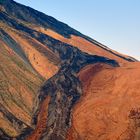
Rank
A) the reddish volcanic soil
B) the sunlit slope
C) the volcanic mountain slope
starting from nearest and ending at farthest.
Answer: the reddish volcanic soil < the volcanic mountain slope < the sunlit slope

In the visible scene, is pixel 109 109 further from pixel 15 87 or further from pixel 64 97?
pixel 15 87

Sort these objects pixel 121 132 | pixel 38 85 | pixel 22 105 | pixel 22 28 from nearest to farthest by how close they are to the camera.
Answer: pixel 121 132, pixel 22 105, pixel 38 85, pixel 22 28

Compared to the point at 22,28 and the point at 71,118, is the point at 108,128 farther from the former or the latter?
the point at 22,28

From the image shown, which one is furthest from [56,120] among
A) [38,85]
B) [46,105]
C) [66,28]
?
[66,28]

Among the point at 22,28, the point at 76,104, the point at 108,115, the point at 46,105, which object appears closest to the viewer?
the point at 108,115

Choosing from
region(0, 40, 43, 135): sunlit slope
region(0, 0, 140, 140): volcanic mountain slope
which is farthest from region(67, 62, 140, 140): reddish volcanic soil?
region(0, 40, 43, 135): sunlit slope

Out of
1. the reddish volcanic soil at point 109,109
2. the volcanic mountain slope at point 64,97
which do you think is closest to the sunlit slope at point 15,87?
the volcanic mountain slope at point 64,97

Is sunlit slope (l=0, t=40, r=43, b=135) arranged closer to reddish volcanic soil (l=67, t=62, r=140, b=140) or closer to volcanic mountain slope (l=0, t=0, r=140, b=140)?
volcanic mountain slope (l=0, t=0, r=140, b=140)

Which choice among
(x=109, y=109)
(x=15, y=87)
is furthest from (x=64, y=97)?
(x=15, y=87)
